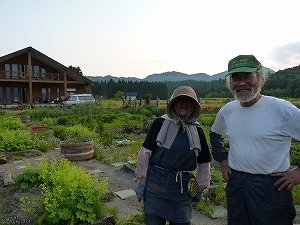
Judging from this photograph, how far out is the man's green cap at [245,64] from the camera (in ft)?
7.04

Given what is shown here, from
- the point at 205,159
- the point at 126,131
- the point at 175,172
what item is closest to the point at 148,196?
the point at 175,172

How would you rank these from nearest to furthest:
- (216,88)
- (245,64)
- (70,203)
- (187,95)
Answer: (245,64), (187,95), (70,203), (216,88)

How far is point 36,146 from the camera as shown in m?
7.89

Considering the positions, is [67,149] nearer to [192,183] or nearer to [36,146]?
[36,146]

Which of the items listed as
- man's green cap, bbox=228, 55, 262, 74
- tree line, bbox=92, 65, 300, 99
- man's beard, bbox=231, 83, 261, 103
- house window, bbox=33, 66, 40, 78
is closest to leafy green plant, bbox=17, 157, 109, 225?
man's beard, bbox=231, 83, 261, 103

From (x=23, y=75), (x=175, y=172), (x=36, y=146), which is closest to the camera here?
(x=175, y=172)

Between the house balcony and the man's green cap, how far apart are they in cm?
2820

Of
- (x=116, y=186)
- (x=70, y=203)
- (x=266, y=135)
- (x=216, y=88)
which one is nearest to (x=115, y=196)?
(x=116, y=186)

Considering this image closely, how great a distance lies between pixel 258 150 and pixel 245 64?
Result: 0.72m

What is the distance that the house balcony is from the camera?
1051 inches

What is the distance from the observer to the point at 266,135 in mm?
2078

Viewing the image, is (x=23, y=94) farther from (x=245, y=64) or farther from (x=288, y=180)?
(x=288, y=180)

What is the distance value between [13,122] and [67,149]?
6012 mm

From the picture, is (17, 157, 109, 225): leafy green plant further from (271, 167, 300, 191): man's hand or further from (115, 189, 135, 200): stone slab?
(271, 167, 300, 191): man's hand
